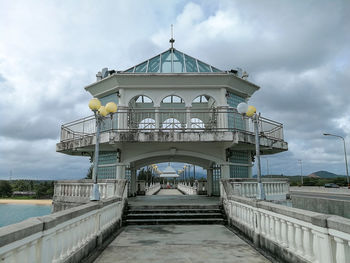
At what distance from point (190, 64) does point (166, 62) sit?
1.49 meters

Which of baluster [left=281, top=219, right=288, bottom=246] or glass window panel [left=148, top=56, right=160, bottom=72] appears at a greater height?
glass window panel [left=148, top=56, right=160, bottom=72]

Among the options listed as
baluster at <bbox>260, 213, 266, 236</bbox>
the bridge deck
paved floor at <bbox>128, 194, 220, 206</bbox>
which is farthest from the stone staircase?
baluster at <bbox>260, 213, 266, 236</bbox>

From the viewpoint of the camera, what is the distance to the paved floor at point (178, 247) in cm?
609

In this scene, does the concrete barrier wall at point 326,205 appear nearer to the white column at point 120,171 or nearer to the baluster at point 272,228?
the baluster at point 272,228

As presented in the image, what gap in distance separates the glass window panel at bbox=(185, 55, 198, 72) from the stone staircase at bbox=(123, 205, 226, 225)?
26.7 ft

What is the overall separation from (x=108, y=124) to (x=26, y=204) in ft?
221

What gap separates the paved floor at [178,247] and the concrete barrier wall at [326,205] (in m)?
4.79

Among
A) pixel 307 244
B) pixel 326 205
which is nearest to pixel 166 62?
pixel 326 205

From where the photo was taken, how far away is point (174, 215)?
11.0 m

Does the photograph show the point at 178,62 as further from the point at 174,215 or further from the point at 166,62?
the point at 174,215

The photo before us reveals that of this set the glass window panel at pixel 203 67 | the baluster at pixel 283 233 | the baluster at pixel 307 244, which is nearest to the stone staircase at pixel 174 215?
the baluster at pixel 283 233

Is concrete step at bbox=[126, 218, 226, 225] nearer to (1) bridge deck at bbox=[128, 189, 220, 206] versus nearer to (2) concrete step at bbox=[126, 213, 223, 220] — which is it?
(2) concrete step at bbox=[126, 213, 223, 220]

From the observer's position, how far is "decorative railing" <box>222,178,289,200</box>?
36.5ft

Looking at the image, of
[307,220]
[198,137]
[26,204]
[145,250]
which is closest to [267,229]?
[307,220]
